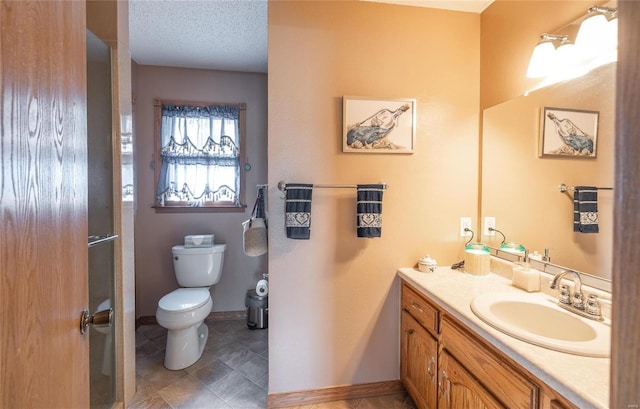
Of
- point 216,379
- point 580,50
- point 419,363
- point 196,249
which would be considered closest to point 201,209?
point 196,249

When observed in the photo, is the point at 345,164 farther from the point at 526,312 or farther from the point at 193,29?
the point at 193,29

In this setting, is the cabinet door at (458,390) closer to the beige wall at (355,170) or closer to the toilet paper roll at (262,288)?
the beige wall at (355,170)

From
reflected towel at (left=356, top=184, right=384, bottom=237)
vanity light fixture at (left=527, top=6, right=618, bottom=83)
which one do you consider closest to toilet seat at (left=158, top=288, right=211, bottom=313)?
reflected towel at (left=356, top=184, right=384, bottom=237)

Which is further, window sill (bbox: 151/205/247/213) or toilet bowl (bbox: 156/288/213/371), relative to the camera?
window sill (bbox: 151/205/247/213)

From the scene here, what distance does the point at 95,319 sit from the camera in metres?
0.80

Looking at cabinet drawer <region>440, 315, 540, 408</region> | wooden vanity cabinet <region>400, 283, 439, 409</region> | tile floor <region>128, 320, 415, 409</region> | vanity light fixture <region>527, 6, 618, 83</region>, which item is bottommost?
tile floor <region>128, 320, 415, 409</region>

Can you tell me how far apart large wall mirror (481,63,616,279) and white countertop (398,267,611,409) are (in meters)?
0.35

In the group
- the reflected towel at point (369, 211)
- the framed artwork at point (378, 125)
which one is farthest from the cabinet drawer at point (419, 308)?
the framed artwork at point (378, 125)

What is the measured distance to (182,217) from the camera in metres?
2.68

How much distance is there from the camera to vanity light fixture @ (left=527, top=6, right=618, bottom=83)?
3.74ft

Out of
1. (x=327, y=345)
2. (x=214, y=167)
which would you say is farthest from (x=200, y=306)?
(x=214, y=167)

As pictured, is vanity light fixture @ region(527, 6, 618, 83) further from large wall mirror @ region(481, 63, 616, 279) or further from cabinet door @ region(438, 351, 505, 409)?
cabinet door @ region(438, 351, 505, 409)

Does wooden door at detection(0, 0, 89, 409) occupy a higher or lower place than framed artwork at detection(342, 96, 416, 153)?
lower

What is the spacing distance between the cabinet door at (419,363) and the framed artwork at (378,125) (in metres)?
1.08
